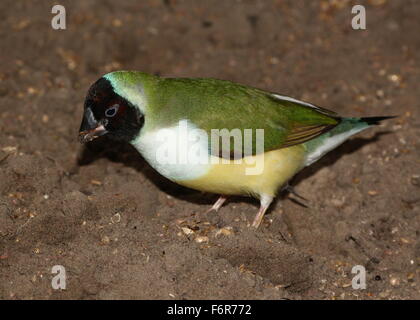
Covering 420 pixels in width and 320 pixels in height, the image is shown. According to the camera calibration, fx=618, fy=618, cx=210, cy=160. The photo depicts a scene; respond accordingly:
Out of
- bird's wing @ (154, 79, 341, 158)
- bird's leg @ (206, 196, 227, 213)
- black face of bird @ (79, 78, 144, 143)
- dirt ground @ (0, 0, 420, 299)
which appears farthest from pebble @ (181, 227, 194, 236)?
black face of bird @ (79, 78, 144, 143)

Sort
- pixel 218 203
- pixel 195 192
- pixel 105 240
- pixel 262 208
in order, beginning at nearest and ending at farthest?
pixel 105 240
pixel 262 208
pixel 218 203
pixel 195 192

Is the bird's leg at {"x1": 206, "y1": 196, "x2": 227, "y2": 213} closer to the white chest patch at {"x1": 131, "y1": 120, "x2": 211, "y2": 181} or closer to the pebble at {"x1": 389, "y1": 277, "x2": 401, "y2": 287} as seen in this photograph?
the white chest patch at {"x1": 131, "y1": 120, "x2": 211, "y2": 181}

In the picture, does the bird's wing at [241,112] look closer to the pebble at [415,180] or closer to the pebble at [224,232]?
the pebble at [224,232]

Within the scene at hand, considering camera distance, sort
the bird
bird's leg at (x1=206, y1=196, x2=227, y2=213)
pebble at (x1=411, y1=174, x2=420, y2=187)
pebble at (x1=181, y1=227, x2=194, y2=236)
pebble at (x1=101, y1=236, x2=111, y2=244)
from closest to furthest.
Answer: pebble at (x1=101, y1=236, x2=111, y2=244)
the bird
pebble at (x1=181, y1=227, x2=194, y2=236)
bird's leg at (x1=206, y1=196, x2=227, y2=213)
pebble at (x1=411, y1=174, x2=420, y2=187)

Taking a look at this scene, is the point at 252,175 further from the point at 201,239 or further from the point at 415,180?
the point at 415,180

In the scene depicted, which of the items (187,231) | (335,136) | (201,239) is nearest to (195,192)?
(187,231)

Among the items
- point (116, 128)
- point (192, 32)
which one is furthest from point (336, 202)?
point (192, 32)
